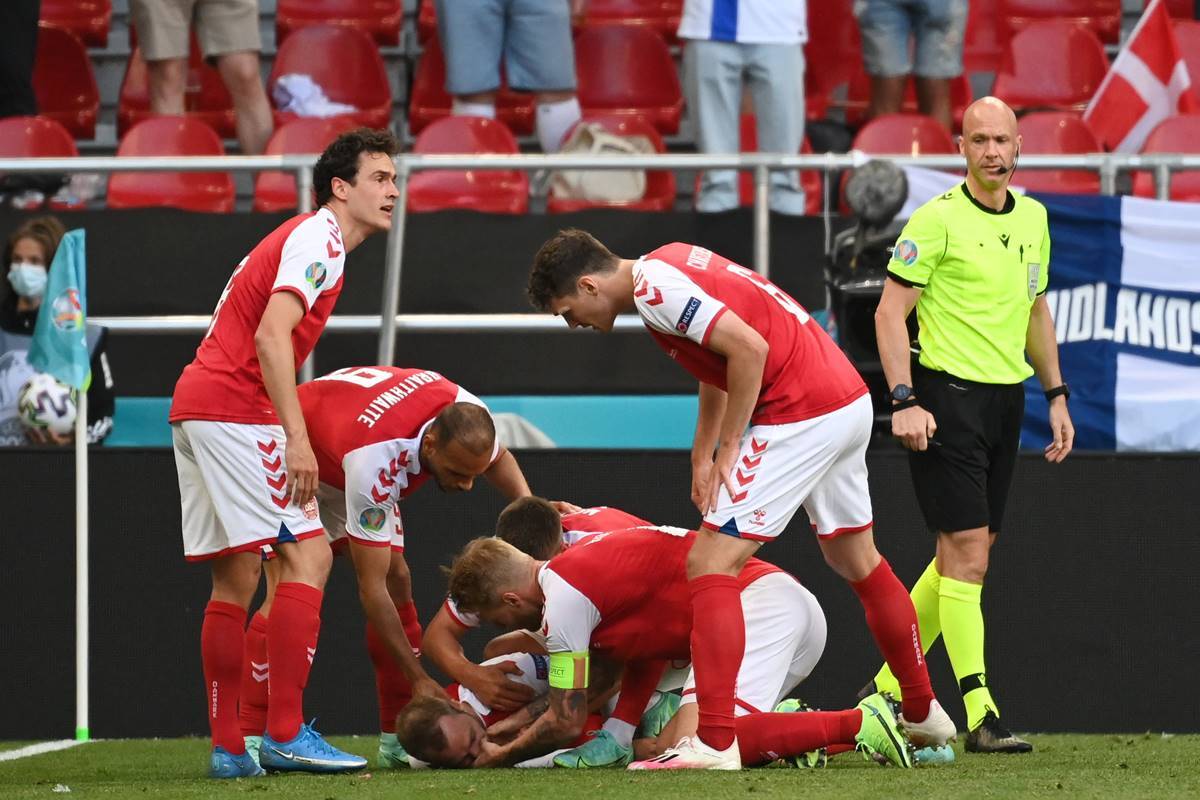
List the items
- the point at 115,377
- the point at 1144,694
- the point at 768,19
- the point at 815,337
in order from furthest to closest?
the point at 768,19
the point at 115,377
the point at 1144,694
the point at 815,337

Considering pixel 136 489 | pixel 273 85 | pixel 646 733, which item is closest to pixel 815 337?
pixel 646 733

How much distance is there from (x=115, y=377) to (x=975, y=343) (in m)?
3.85

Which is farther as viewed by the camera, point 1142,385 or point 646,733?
point 1142,385

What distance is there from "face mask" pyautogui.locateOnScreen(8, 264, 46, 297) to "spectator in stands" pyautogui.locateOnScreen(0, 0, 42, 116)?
2.21m

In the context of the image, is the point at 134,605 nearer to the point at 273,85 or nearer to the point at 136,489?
the point at 136,489

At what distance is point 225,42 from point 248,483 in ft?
14.9

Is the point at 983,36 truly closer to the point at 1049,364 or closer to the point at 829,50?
the point at 829,50

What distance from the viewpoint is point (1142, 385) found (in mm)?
7215

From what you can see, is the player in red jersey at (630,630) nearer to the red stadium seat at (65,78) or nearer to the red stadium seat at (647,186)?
the red stadium seat at (647,186)

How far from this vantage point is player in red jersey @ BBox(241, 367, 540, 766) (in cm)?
545

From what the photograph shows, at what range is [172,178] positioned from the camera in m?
8.71

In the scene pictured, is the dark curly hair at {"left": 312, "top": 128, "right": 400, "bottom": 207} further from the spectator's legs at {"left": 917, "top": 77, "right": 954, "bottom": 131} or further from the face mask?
the spectator's legs at {"left": 917, "top": 77, "right": 954, "bottom": 131}

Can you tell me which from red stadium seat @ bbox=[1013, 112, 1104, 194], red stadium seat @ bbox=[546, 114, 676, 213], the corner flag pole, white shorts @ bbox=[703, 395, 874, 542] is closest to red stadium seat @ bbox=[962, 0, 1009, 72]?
red stadium seat @ bbox=[1013, 112, 1104, 194]

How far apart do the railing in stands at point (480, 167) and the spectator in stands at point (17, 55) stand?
2.14 meters
